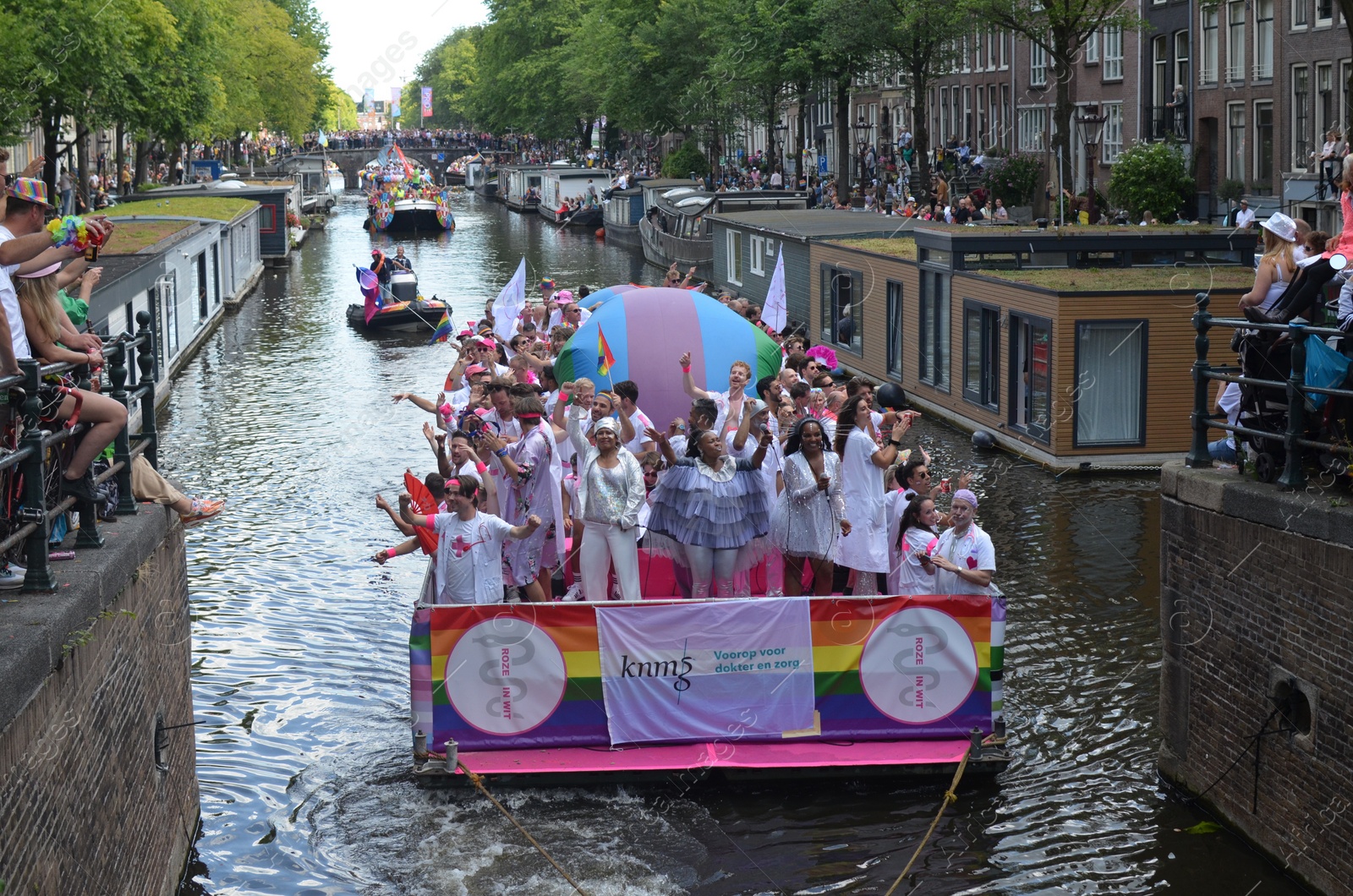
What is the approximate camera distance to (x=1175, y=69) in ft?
145

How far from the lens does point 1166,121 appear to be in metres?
44.3

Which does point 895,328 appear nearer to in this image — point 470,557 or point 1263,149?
point 1263,149

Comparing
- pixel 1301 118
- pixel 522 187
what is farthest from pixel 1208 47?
pixel 522 187

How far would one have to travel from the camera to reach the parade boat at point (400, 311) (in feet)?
131

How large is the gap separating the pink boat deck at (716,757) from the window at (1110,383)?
36.5 ft

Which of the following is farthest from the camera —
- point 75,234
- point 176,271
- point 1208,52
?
point 1208,52

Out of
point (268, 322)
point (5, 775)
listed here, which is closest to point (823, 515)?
point (5, 775)

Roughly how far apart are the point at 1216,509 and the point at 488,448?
5.36 meters

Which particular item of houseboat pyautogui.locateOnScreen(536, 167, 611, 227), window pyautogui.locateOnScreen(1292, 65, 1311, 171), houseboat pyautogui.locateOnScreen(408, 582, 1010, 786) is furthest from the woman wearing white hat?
houseboat pyautogui.locateOnScreen(536, 167, 611, 227)

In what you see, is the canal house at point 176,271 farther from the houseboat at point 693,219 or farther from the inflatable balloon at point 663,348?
the houseboat at point 693,219

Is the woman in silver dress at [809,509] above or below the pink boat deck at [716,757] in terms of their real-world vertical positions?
above

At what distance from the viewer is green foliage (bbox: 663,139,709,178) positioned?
75250mm

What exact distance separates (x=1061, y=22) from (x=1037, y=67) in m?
21.2

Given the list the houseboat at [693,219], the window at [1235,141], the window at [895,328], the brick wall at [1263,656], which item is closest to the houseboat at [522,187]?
the houseboat at [693,219]
